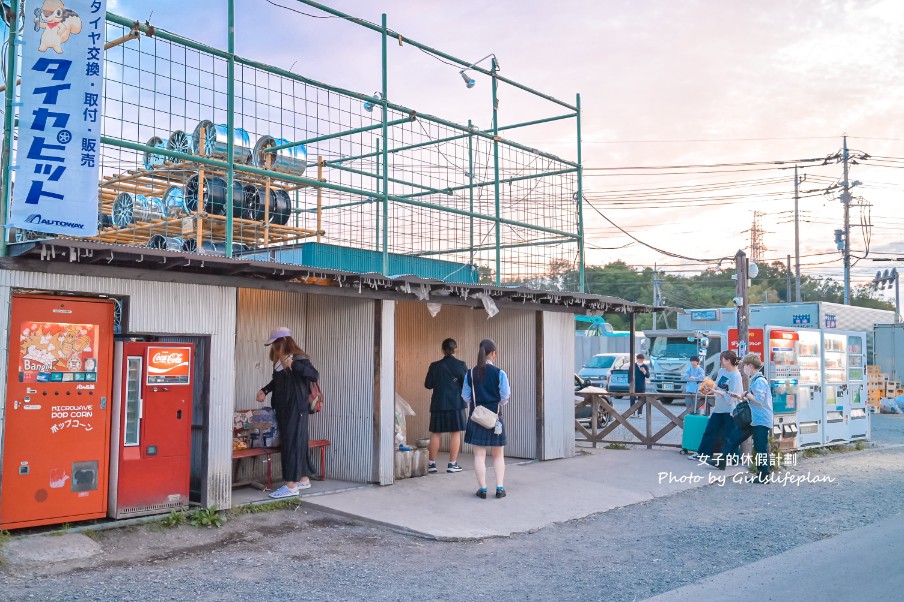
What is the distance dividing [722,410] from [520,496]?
13.5 ft

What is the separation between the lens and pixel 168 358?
8.27 metres

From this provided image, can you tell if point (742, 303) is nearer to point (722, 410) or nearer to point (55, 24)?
point (722, 410)

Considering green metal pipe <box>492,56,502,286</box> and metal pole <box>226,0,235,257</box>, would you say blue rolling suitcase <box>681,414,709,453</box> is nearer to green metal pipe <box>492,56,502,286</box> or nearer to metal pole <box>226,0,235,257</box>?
green metal pipe <box>492,56,502,286</box>

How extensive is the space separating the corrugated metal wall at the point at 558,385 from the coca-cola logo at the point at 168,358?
21.8ft

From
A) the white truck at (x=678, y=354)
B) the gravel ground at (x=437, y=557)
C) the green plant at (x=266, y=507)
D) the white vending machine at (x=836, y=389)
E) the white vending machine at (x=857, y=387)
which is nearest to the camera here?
the gravel ground at (x=437, y=557)

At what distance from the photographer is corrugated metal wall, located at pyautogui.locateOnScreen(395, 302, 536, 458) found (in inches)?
526

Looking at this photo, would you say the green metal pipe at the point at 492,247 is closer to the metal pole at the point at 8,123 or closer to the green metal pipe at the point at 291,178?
the green metal pipe at the point at 291,178

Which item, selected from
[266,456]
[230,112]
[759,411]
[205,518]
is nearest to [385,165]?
[230,112]

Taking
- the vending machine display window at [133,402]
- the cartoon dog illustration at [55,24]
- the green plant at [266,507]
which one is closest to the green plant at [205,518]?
the green plant at [266,507]

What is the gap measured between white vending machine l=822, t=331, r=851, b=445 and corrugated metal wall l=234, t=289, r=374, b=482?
9.52m

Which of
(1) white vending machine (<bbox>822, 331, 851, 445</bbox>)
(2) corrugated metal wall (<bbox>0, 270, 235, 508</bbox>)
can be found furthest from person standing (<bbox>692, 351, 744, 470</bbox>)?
(2) corrugated metal wall (<bbox>0, 270, 235, 508</bbox>)

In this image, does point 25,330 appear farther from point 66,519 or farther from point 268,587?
point 268,587

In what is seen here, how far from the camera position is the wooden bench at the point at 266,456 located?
945 cm

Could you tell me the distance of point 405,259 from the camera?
40.2 ft
